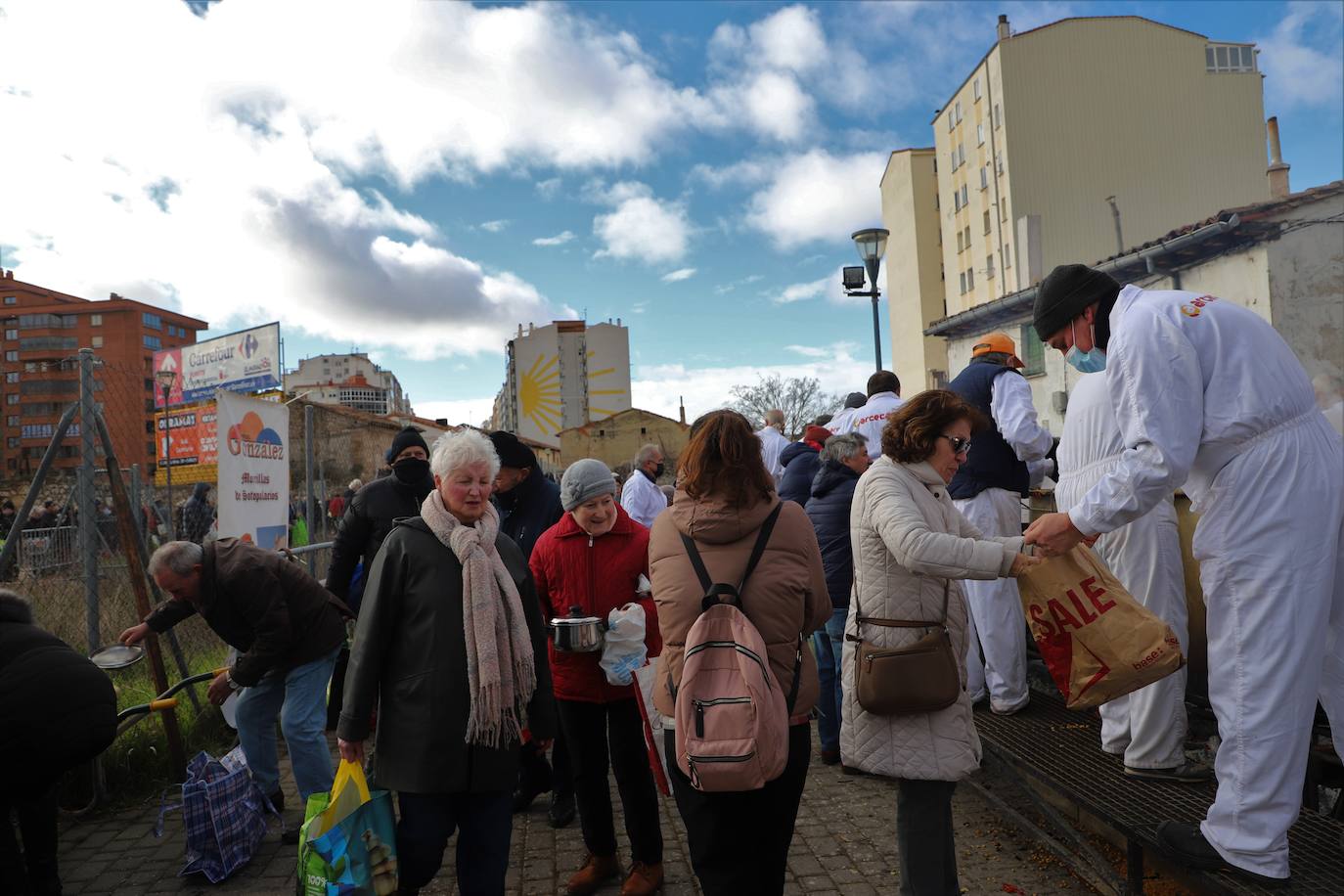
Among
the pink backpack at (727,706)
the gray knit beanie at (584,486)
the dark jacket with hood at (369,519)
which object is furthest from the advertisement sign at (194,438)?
the pink backpack at (727,706)

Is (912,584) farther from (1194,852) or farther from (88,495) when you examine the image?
(88,495)

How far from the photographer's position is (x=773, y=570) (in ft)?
8.96

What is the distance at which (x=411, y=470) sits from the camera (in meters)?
5.40

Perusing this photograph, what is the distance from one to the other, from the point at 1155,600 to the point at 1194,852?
123cm

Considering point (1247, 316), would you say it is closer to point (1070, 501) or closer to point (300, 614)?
point (1070, 501)

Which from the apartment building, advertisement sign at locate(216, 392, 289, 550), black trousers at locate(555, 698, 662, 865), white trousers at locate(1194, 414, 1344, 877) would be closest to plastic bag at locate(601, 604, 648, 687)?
black trousers at locate(555, 698, 662, 865)

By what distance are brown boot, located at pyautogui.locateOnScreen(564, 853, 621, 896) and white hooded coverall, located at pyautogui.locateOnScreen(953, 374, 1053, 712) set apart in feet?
7.01

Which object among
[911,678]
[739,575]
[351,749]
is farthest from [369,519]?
[911,678]

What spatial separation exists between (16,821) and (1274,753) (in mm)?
5379

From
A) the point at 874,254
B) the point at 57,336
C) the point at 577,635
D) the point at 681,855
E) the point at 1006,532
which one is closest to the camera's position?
the point at 577,635

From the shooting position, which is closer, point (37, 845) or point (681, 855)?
point (37, 845)

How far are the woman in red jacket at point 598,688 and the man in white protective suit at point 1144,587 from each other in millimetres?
2037

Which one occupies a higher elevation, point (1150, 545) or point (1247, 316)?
point (1247, 316)

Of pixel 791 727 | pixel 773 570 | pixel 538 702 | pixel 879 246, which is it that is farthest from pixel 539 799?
pixel 879 246
